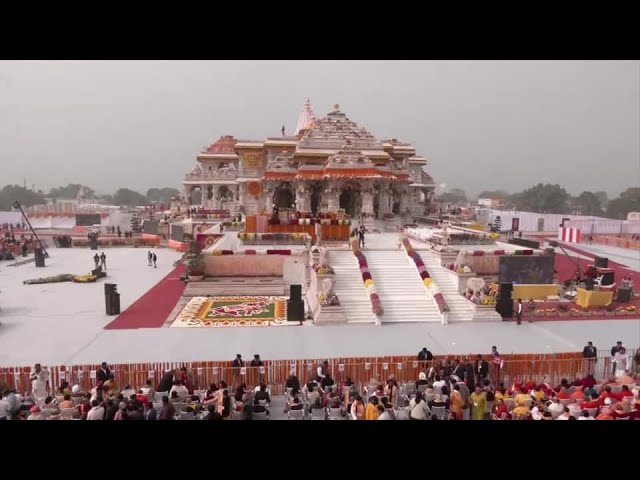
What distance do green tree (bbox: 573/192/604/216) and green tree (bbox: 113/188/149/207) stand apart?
10045 centimetres

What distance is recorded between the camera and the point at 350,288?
1650cm

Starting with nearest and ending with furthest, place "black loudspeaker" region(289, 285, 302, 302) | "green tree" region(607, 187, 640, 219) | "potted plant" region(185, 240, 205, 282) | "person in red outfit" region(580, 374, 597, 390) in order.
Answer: "person in red outfit" region(580, 374, 597, 390) → "black loudspeaker" region(289, 285, 302, 302) → "potted plant" region(185, 240, 205, 282) → "green tree" region(607, 187, 640, 219)

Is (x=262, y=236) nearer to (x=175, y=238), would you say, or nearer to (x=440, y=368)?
(x=440, y=368)

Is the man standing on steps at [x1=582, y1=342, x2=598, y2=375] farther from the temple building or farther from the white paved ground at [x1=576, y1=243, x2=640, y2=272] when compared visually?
the temple building

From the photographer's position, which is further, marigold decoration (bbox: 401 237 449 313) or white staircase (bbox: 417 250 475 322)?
white staircase (bbox: 417 250 475 322)

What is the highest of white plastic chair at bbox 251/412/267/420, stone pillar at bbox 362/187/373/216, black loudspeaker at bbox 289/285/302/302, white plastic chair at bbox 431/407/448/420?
stone pillar at bbox 362/187/373/216

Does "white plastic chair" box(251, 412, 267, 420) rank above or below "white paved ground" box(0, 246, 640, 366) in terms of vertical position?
above

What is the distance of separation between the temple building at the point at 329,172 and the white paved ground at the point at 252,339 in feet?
53.3

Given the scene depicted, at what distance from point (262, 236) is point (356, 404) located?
13954 millimetres

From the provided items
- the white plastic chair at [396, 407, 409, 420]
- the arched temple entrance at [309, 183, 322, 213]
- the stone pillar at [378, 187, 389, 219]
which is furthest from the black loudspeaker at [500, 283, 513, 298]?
the arched temple entrance at [309, 183, 322, 213]

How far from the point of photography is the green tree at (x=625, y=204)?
59.0 metres

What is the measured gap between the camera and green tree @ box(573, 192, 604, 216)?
74.2m

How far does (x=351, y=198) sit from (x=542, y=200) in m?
67.8
